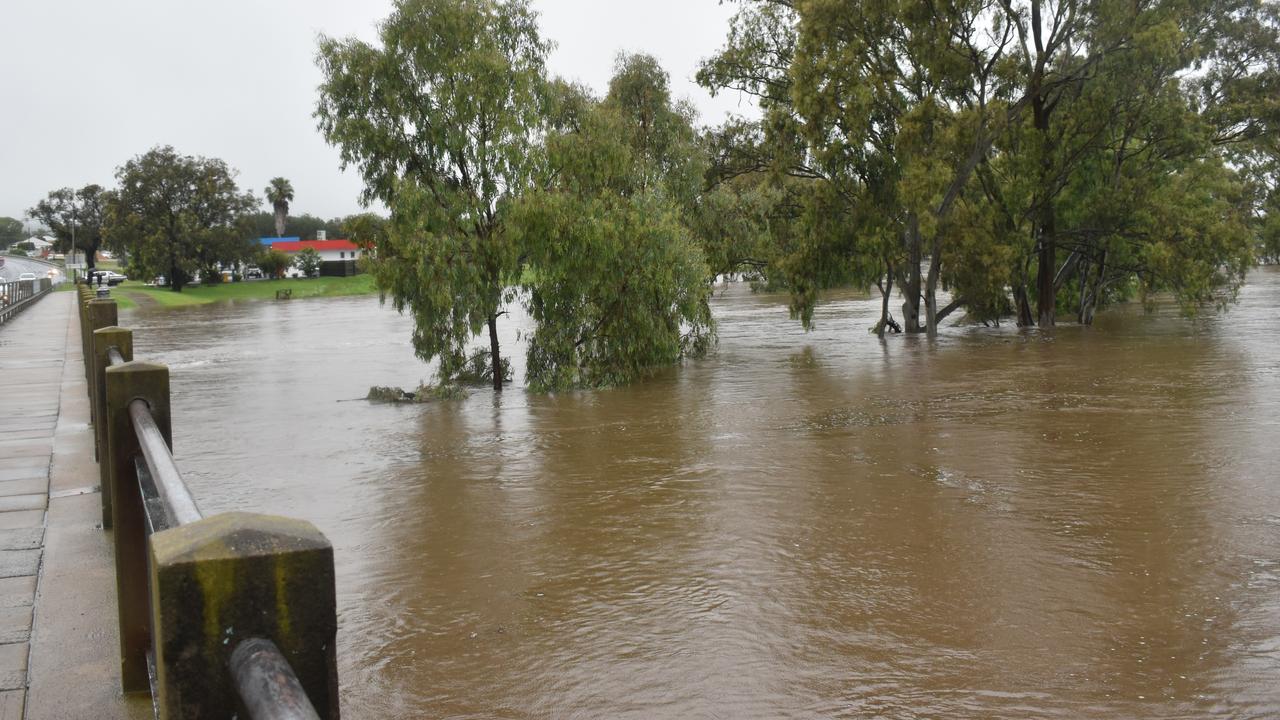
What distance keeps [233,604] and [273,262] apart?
10855cm

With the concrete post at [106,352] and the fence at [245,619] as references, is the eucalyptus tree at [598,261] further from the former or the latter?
the fence at [245,619]

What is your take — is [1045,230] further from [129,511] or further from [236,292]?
[236,292]

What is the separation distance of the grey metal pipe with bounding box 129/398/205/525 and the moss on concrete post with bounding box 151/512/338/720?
1.34ft

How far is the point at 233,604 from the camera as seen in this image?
175 cm

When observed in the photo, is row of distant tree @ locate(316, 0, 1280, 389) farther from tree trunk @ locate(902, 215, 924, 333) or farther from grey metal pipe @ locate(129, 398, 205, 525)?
grey metal pipe @ locate(129, 398, 205, 525)

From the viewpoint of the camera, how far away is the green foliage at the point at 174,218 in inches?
3287

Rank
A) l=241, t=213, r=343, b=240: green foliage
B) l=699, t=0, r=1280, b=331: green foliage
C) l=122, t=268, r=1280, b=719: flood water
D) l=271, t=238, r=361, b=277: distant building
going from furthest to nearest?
l=241, t=213, r=343, b=240: green foliage, l=271, t=238, r=361, b=277: distant building, l=699, t=0, r=1280, b=331: green foliage, l=122, t=268, r=1280, b=719: flood water

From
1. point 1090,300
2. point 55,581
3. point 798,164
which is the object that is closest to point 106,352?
point 55,581

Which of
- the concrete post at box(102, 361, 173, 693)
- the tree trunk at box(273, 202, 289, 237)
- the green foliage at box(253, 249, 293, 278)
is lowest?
the concrete post at box(102, 361, 173, 693)

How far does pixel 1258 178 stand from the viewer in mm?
61812

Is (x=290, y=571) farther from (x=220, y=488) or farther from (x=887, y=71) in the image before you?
(x=887, y=71)

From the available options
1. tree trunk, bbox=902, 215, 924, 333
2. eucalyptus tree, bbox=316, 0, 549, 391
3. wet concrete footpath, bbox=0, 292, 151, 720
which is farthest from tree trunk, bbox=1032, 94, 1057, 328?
wet concrete footpath, bbox=0, 292, 151, 720

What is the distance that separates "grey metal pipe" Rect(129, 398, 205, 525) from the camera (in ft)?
7.98

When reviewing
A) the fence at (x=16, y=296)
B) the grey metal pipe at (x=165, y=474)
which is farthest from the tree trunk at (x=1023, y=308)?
the grey metal pipe at (x=165, y=474)
